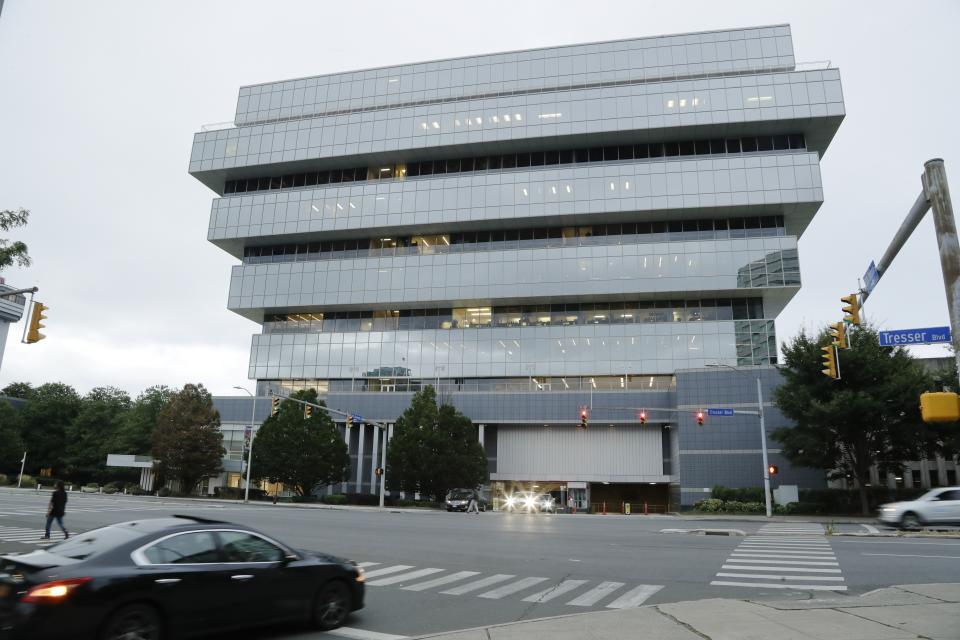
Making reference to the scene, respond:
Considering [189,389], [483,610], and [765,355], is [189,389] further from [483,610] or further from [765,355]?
[483,610]

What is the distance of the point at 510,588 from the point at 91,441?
84.7 meters

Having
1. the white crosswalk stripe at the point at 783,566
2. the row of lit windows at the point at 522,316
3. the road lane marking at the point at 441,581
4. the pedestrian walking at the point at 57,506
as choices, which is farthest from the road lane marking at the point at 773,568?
the row of lit windows at the point at 522,316

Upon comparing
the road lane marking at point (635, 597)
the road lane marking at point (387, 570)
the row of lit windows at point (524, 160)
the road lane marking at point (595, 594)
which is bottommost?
the road lane marking at point (387, 570)

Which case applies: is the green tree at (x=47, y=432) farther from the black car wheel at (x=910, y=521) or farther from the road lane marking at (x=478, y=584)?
the black car wheel at (x=910, y=521)

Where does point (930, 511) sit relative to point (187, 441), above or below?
below

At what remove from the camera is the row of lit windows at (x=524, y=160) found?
6881cm

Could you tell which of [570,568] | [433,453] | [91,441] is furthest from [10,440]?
[570,568]

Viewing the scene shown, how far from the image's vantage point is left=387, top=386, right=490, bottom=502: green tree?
176 ft

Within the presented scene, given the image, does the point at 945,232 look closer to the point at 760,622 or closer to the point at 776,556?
the point at 760,622

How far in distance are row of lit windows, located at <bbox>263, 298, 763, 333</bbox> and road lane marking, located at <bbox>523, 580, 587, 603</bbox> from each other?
55.5 meters

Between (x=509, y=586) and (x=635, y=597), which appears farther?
(x=509, y=586)

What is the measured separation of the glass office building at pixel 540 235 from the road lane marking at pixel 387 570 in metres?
44.5

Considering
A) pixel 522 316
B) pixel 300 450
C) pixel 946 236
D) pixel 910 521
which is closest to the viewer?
pixel 946 236

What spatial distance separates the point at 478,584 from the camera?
1321 cm
